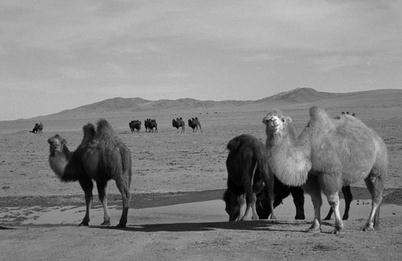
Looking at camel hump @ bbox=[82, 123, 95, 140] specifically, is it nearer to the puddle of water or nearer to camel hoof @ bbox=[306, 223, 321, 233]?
the puddle of water

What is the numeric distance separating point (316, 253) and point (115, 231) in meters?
3.52

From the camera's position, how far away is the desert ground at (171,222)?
784 centimetres

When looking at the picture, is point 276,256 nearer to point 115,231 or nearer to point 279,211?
point 115,231

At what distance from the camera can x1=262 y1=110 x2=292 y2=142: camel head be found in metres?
8.38

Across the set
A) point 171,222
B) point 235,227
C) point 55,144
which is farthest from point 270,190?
point 55,144

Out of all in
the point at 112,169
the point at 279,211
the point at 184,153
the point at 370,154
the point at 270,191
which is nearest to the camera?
the point at 370,154

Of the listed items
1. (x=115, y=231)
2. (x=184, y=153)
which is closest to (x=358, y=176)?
(x=115, y=231)

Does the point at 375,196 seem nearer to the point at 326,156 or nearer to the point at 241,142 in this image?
the point at 326,156

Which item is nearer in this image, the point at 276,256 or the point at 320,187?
the point at 276,256

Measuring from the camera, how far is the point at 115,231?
9734 millimetres

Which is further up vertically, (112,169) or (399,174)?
(112,169)

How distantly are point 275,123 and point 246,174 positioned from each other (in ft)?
11.1

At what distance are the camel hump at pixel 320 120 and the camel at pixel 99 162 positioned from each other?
11.5 feet

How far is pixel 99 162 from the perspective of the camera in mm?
11070
